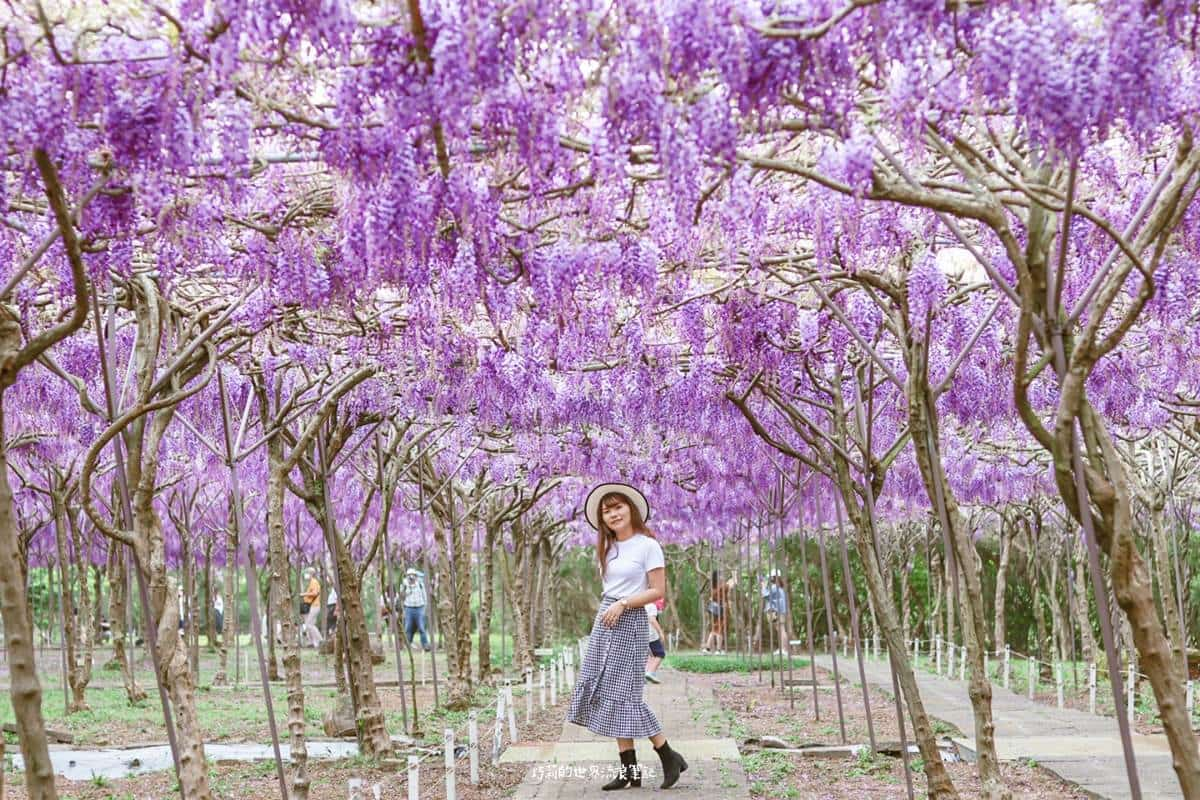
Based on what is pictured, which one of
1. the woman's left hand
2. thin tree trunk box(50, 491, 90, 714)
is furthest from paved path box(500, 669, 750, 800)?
thin tree trunk box(50, 491, 90, 714)

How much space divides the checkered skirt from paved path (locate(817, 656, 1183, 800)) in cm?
260

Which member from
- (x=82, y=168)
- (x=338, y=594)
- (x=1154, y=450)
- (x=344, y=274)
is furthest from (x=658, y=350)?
(x=1154, y=450)

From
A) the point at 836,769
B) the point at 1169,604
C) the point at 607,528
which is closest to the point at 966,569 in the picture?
the point at 607,528

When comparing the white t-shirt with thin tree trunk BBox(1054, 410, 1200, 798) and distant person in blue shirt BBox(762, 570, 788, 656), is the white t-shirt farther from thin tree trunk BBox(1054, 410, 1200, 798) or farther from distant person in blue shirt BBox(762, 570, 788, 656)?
distant person in blue shirt BBox(762, 570, 788, 656)

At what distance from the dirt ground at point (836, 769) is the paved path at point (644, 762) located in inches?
6.9

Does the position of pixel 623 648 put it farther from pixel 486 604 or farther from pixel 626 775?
pixel 486 604

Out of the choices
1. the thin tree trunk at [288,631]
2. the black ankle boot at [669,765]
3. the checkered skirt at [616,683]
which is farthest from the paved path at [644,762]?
the thin tree trunk at [288,631]

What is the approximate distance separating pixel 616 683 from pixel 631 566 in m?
0.60

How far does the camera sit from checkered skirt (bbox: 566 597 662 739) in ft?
23.4

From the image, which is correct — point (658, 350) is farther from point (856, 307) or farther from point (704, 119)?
point (704, 119)

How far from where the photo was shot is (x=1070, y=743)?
411 inches

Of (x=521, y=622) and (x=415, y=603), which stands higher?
(x=415, y=603)

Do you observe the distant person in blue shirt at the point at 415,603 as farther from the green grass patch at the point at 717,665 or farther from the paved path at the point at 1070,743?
the paved path at the point at 1070,743

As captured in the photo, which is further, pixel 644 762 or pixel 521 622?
pixel 521 622
